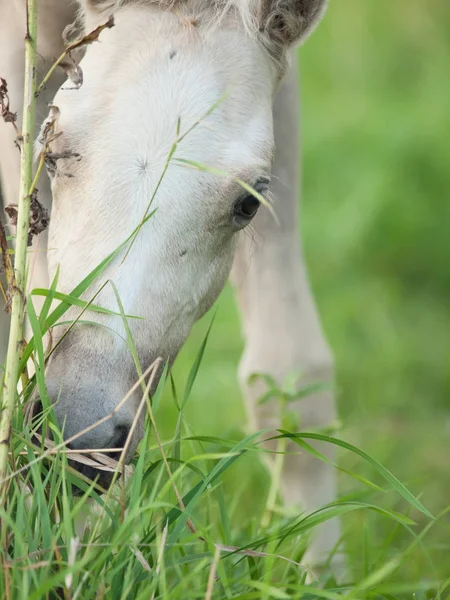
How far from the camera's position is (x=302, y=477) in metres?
3.24

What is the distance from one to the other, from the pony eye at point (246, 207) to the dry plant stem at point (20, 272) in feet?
1.64

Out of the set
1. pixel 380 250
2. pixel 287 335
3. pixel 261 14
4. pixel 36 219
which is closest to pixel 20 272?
pixel 36 219

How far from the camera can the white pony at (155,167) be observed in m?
2.00

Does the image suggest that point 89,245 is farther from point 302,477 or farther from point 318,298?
point 318,298

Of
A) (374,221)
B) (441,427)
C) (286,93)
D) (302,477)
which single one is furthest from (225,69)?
(374,221)

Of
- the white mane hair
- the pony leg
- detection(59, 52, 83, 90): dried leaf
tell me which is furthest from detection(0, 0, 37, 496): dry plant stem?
the pony leg

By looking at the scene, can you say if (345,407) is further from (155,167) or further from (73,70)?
(73,70)

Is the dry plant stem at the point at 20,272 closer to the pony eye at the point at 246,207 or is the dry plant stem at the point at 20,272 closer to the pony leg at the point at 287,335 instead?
the pony eye at the point at 246,207

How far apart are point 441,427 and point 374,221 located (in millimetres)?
1628

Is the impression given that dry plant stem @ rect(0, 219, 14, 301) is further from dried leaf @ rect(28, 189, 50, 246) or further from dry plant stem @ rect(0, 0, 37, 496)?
dried leaf @ rect(28, 189, 50, 246)

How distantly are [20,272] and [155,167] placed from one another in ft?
1.26

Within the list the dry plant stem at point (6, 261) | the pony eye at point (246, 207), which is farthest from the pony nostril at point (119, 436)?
the pony eye at point (246, 207)

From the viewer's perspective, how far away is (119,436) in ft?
6.43

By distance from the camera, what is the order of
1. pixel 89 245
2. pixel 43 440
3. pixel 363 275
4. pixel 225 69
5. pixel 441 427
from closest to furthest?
pixel 43 440
pixel 89 245
pixel 225 69
pixel 441 427
pixel 363 275
